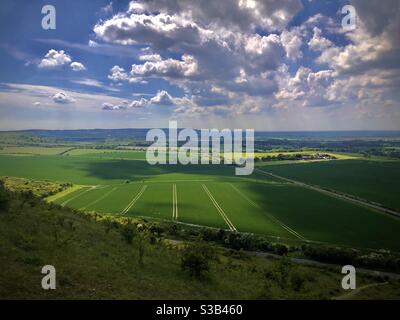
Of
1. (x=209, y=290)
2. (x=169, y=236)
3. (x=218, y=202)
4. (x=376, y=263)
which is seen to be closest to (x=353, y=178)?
(x=218, y=202)

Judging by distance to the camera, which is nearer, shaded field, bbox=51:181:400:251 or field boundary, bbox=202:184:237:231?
shaded field, bbox=51:181:400:251

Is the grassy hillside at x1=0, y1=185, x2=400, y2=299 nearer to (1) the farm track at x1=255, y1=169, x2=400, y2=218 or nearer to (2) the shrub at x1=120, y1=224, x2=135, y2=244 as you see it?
(2) the shrub at x1=120, y1=224, x2=135, y2=244

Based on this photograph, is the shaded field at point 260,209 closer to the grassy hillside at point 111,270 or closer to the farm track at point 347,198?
the farm track at point 347,198

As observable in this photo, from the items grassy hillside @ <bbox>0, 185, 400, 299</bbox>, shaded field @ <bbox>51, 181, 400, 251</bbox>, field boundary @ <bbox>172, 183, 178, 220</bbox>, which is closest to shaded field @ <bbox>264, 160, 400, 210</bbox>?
shaded field @ <bbox>51, 181, 400, 251</bbox>

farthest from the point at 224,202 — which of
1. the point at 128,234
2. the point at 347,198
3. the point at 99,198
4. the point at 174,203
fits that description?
the point at 128,234
